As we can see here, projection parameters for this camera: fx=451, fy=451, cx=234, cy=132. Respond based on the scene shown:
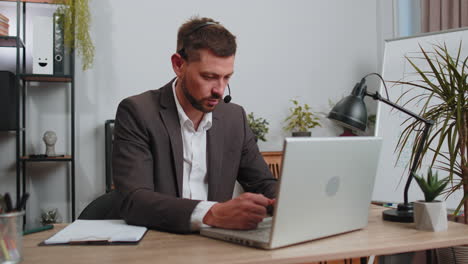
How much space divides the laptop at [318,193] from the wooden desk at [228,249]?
2 cm

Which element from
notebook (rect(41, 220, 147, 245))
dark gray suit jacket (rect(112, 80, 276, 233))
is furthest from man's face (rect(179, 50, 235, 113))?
notebook (rect(41, 220, 147, 245))

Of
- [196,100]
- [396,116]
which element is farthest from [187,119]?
[396,116]

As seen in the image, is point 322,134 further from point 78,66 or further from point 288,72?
point 78,66

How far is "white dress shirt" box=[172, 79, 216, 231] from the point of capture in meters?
1.60

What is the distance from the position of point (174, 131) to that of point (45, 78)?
Result: 1825 millimetres

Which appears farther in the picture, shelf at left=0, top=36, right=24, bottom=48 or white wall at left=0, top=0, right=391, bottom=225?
white wall at left=0, top=0, right=391, bottom=225

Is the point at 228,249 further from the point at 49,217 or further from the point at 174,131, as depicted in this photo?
the point at 49,217

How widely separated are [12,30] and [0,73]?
46 centimetres

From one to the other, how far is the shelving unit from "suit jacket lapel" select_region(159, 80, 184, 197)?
63.8 inches

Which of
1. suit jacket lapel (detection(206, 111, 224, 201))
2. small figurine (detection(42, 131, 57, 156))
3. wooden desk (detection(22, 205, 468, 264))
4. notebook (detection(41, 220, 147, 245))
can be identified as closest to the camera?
wooden desk (detection(22, 205, 468, 264))

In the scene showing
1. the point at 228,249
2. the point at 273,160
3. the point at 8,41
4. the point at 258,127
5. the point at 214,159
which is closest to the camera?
the point at 228,249

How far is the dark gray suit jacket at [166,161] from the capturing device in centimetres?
119

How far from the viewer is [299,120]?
11.4 ft

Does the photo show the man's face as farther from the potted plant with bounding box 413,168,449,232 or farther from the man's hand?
the potted plant with bounding box 413,168,449,232
